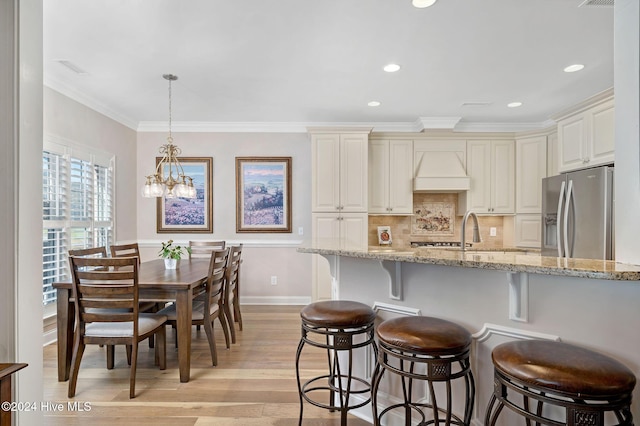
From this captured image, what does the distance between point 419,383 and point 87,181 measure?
387cm

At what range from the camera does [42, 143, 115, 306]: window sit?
312 centimetres

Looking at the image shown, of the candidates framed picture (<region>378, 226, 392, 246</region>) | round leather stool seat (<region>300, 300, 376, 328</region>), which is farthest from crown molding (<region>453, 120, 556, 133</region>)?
round leather stool seat (<region>300, 300, 376, 328</region>)

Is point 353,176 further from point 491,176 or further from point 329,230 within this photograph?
point 491,176

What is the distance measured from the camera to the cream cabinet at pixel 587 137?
3.17 m

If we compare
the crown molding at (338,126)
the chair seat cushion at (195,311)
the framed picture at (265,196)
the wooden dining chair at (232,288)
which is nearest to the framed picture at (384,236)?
the framed picture at (265,196)

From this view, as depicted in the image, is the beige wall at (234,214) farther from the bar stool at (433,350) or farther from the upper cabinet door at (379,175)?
the bar stool at (433,350)

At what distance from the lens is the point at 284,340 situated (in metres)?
3.27

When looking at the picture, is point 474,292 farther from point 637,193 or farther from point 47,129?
point 47,129

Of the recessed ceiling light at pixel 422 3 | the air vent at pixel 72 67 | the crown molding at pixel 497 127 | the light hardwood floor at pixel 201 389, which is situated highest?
the air vent at pixel 72 67

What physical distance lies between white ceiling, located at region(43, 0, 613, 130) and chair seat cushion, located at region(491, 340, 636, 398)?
200 centimetres

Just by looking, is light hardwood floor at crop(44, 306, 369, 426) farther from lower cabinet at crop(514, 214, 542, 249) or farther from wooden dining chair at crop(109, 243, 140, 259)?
lower cabinet at crop(514, 214, 542, 249)

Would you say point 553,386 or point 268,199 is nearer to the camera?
point 553,386

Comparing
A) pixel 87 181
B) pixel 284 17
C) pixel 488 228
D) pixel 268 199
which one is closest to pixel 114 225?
pixel 87 181

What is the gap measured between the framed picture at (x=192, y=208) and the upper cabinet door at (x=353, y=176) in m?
1.87
